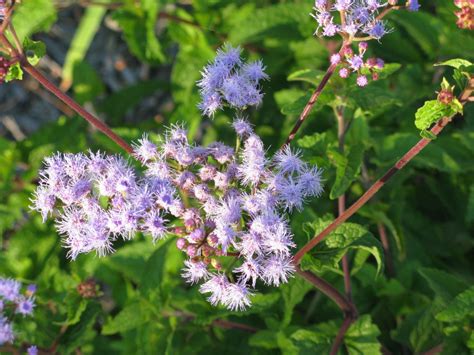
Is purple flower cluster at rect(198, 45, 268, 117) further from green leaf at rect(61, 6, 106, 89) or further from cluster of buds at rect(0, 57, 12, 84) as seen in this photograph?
green leaf at rect(61, 6, 106, 89)

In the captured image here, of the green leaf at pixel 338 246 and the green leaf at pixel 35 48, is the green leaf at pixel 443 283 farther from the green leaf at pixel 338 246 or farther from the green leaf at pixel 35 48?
the green leaf at pixel 35 48

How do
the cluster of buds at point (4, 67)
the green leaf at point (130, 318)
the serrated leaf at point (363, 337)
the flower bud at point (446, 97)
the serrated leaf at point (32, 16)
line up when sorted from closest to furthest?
the flower bud at point (446, 97) < the cluster of buds at point (4, 67) < the serrated leaf at point (363, 337) < the green leaf at point (130, 318) < the serrated leaf at point (32, 16)

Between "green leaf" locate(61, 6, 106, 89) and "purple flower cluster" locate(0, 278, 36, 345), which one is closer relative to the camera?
"purple flower cluster" locate(0, 278, 36, 345)

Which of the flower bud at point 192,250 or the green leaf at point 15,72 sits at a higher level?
the green leaf at point 15,72

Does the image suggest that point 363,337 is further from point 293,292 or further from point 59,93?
point 59,93

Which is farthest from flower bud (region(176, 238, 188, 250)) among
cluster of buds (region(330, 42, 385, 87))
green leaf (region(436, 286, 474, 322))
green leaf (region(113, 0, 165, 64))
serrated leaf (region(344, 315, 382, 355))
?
green leaf (region(113, 0, 165, 64))

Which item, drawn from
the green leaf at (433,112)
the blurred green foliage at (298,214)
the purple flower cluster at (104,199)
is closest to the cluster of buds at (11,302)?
the blurred green foliage at (298,214)
